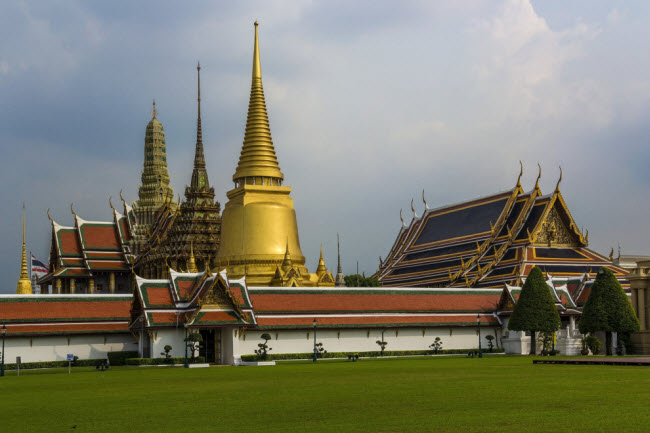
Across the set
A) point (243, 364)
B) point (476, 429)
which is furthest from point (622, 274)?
point (476, 429)

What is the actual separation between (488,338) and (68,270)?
42.2 m

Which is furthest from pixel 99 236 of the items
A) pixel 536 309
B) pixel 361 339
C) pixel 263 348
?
pixel 536 309

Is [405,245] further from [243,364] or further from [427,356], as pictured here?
[243,364]

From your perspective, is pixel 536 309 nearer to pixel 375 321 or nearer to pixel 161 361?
pixel 375 321

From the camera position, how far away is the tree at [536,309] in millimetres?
45656

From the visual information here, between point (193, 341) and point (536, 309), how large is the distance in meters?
16.7

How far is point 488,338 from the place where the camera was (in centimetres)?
5009

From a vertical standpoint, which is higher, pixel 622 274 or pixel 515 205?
pixel 515 205

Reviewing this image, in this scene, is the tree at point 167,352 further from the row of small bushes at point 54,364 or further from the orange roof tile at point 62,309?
the orange roof tile at point 62,309

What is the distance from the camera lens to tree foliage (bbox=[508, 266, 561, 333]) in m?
45.7

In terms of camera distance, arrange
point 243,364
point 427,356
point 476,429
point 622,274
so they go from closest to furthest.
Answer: point 476,429
point 243,364
point 427,356
point 622,274

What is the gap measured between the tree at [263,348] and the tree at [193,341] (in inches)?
109

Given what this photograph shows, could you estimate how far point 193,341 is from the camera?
42812 mm

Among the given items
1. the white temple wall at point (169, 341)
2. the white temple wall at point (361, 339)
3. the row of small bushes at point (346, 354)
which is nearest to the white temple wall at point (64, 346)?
the white temple wall at point (169, 341)
